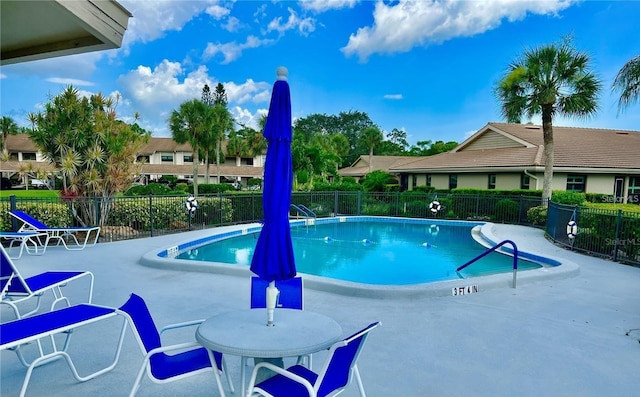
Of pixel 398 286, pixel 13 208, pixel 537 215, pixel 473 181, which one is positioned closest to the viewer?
pixel 398 286

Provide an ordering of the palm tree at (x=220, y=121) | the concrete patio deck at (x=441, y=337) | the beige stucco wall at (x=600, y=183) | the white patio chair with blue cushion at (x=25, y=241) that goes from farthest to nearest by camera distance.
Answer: the palm tree at (x=220, y=121)
the beige stucco wall at (x=600, y=183)
the white patio chair with blue cushion at (x=25, y=241)
the concrete patio deck at (x=441, y=337)

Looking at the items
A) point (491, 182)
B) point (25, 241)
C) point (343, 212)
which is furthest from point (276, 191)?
point (491, 182)

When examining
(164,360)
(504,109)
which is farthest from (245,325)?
(504,109)

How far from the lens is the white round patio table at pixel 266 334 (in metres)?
2.34

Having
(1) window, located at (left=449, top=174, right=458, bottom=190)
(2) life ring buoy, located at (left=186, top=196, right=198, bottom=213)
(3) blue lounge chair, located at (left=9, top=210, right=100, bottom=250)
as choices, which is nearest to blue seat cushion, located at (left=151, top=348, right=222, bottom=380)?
(3) blue lounge chair, located at (left=9, top=210, right=100, bottom=250)

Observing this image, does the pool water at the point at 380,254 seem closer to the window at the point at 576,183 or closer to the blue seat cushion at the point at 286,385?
the blue seat cushion at the point at 286,385

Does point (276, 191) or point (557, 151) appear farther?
point (557, 151)

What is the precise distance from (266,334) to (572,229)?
33.1 ft

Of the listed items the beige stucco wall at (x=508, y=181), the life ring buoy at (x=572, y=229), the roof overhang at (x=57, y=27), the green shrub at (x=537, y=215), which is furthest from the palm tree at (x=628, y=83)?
the roof overhang at (x=57, y=27)

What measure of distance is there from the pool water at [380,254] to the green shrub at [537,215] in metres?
2.38

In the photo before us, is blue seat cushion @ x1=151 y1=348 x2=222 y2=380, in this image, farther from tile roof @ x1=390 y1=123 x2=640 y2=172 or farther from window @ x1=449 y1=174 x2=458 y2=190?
window @ x1=449 y1=174 x2=458 y2=190

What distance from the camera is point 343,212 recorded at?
19656 mm

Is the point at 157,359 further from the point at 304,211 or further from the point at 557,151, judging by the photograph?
the point at 557,151

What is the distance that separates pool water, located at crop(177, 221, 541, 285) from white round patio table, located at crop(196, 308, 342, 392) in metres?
5.74
